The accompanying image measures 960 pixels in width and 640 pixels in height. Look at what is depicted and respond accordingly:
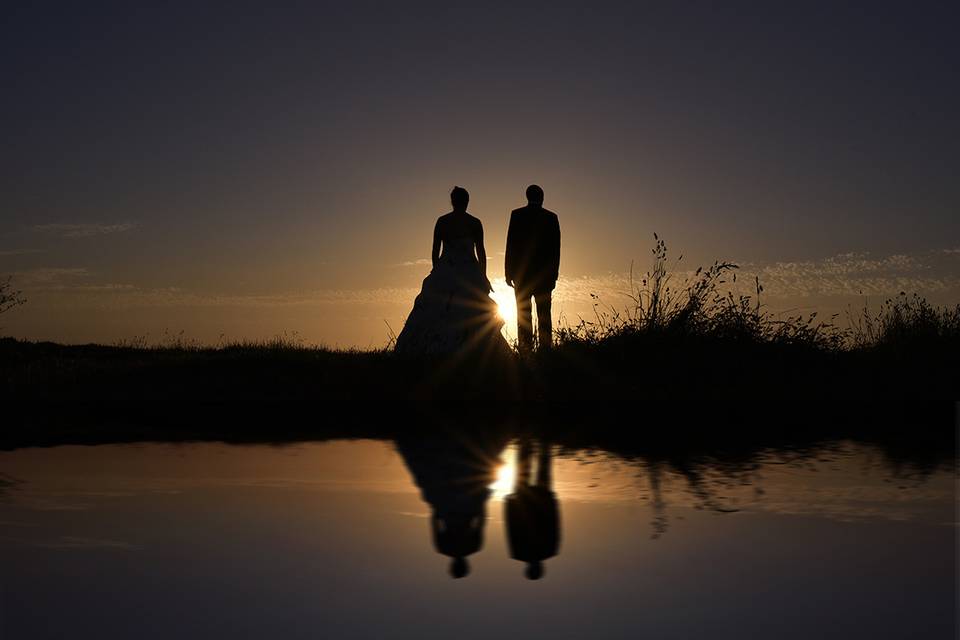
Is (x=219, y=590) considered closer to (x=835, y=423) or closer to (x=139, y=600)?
(x=139, y=600)

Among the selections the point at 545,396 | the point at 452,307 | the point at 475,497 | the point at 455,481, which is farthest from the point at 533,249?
the point at 475,497

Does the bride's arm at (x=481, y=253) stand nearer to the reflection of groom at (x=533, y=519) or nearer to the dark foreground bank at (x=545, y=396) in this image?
the dark foreground bank at (x=545, y=396)

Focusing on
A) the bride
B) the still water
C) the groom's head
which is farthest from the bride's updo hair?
the still water

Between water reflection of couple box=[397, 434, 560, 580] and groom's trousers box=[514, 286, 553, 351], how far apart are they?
6.05 m

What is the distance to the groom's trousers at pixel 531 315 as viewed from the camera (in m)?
15.3

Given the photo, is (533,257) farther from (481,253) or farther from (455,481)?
(455,481)

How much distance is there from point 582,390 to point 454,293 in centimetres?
319

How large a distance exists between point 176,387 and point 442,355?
368 cm

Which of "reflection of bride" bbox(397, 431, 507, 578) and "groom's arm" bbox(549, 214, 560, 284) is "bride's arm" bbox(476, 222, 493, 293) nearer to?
"groom's arm" bbox(549, 214, 560, 284)

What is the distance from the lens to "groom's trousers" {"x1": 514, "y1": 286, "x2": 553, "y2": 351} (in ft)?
50.3

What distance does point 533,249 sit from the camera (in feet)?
50.6

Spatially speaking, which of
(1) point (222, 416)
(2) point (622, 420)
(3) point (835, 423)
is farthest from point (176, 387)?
(3) point (835, 423)

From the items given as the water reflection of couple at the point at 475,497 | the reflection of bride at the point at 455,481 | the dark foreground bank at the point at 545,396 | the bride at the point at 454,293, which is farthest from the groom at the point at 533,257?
the water reflection of couple at the point at 475,497

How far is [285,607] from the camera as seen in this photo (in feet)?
13.0
